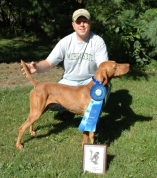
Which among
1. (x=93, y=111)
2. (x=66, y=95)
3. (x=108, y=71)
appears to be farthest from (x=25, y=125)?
(x=108, y=71)

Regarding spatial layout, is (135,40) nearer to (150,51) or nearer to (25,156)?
(150,51)

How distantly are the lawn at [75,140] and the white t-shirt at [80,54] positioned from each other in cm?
88

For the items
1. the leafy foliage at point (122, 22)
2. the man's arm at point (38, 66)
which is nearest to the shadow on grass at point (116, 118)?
the man's arm at point (38, 66)

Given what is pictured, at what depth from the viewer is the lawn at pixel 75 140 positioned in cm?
391

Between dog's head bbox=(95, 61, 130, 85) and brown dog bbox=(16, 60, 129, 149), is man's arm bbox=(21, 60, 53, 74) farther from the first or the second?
dog's head bbox=(95, 61, 130, 85)

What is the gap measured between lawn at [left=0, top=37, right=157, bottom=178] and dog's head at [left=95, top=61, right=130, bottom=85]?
3.20ft

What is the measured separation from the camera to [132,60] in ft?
29.8

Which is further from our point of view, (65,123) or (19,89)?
(19,89)

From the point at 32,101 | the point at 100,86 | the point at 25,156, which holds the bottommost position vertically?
the point at 25,156

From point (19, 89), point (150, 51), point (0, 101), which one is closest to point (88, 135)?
point (0, 101)

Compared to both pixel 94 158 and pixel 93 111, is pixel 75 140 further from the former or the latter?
pixel 94 158

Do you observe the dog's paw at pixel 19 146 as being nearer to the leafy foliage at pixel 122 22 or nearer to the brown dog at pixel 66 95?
the brown dog at pixel 66 95

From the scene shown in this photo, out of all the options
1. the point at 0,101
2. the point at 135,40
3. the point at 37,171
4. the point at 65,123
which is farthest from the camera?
the point at 135,40

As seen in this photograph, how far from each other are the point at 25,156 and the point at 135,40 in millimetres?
5458
